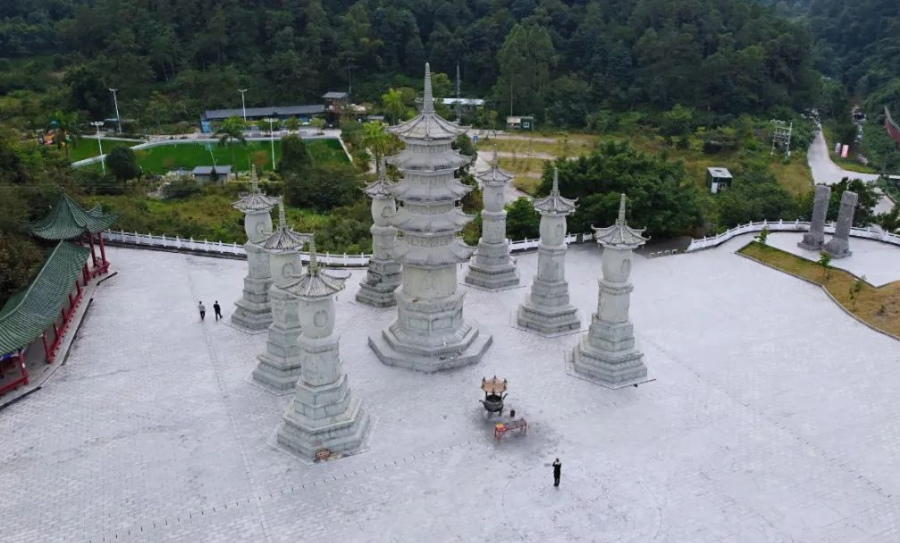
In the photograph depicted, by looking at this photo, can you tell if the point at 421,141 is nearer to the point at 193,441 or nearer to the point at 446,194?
the point at 446,194

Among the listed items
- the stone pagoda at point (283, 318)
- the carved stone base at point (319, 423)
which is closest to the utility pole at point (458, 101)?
the stone pagoda at point (283, 318)

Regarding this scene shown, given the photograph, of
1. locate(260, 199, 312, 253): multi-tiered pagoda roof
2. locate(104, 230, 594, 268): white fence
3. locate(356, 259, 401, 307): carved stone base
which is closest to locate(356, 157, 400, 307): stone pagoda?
locate(356, 259, 401, 307): carved stone base

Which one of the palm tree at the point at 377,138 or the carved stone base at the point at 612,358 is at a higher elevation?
the palm tree at the point at 377,138

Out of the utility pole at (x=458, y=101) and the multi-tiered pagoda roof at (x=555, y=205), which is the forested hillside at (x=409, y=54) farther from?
the multi-tiered pagoda roof at (x=555, y=205)

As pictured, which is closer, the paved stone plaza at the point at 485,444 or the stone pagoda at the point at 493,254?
the paved stone plaza at the point at 485,444

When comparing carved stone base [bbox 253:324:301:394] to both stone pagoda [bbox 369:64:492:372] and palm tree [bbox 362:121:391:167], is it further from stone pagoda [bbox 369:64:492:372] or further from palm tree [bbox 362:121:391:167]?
palm tree [bbox 362:121:391:167]

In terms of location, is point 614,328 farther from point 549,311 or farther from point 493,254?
point 493,254
